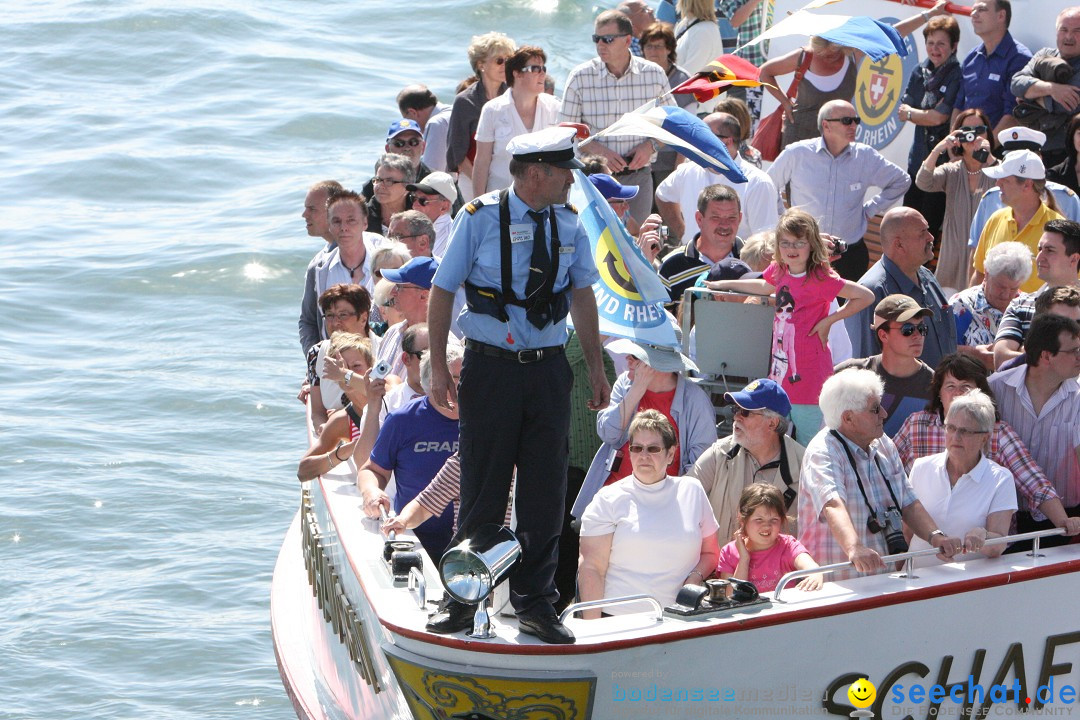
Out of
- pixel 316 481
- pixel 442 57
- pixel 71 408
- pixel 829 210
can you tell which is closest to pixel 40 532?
pixel 71 408

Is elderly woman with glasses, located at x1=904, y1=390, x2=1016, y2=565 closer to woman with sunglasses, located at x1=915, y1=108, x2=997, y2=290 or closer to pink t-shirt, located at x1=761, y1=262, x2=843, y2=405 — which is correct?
pink t-shirt, located at x1=761, y1=262, x2=843, y2=405

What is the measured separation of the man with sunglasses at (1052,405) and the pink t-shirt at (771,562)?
934 mm

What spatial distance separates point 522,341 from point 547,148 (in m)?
0.58

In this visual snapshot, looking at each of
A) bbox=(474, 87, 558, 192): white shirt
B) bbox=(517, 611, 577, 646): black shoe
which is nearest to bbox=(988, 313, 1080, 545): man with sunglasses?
bbox=(517, 611, 577, 646): black shoe

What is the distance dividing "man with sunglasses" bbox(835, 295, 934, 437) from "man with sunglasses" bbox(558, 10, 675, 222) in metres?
3.10

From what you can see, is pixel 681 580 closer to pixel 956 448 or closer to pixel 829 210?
pixel 956 448

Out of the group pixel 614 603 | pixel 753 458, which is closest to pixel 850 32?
pixel 753 458

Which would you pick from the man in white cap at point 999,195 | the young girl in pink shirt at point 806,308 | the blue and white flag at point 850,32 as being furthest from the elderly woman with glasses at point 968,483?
the blue and white flag at point 850,32

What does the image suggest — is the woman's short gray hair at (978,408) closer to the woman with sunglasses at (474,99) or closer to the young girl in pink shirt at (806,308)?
the young girl in pink shirt at (806,308)

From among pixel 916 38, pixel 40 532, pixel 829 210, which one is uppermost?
pixel 916 38

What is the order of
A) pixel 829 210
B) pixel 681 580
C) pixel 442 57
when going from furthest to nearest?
1. pixel 442 57
2. pixel 829 210
3. pixel 681 580

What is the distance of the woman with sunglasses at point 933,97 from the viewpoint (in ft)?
28.9

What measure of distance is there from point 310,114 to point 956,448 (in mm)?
20148

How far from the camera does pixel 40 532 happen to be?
12.0 metres
